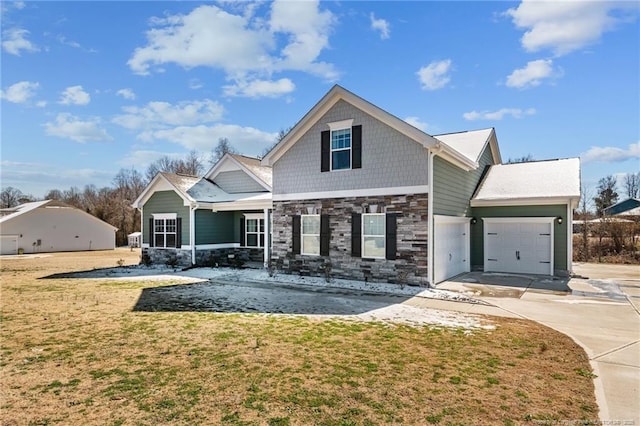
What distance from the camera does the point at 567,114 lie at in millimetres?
16656

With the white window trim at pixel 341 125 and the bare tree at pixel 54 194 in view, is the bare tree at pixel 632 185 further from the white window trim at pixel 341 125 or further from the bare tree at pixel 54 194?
the bare tree at pixel 54 194

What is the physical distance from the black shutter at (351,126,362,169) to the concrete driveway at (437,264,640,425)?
16.9 feet

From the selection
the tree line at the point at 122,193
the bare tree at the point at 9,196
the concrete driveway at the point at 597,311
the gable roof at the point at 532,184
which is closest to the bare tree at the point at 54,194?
the tree line at the point at 122,193

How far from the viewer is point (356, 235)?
44.1ft

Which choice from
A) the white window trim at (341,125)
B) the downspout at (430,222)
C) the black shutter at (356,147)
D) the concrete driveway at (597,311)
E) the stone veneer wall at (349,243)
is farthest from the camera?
the white window trim at (341,125)

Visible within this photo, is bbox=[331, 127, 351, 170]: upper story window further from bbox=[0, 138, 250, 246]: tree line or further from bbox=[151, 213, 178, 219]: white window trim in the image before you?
bbox=[0, 138, 250, 246]: tree line

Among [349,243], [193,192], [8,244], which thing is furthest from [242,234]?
[8,244]

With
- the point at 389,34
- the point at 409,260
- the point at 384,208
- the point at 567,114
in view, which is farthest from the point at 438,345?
the point at 567,114

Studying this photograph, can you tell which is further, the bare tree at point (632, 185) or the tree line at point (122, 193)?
the bare tree at point (632, 185)

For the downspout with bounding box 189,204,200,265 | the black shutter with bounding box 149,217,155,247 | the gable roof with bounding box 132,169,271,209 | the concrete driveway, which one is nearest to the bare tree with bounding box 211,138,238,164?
the gable roof with bounding box 132,169,271,209

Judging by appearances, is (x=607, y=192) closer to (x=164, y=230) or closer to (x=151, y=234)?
(x=164, y=230)

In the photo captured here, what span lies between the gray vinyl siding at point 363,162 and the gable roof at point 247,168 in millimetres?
3976

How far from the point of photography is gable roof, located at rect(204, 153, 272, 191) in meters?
19.6

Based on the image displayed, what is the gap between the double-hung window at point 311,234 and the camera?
14.6m
